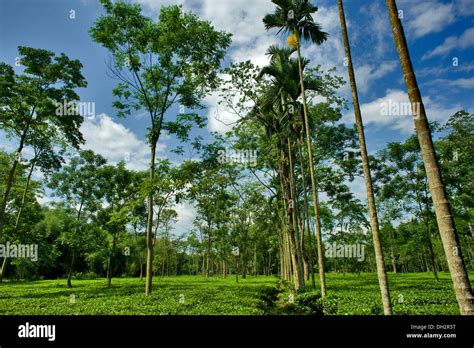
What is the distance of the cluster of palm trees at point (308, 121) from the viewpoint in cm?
595

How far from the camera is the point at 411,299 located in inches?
517

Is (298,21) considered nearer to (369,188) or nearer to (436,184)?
(369,188)

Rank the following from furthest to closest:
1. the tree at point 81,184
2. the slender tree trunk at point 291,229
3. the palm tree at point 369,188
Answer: the tree at point 81,184 → the slender tree trunk at point 291,229 → the palm tree at point 369,188

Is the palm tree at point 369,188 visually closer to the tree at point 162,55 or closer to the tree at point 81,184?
the tree at point 162,55

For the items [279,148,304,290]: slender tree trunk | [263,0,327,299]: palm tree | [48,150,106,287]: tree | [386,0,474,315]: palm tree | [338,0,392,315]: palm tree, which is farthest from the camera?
[48,150,106,287]: tree

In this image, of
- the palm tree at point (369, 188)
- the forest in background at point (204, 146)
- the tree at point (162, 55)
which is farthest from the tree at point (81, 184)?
the palm tree at point (369, 188)

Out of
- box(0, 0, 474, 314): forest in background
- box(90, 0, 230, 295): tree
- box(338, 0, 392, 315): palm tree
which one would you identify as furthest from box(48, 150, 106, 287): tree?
box(338, 0, 392, 315): palm tree

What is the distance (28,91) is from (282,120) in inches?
729

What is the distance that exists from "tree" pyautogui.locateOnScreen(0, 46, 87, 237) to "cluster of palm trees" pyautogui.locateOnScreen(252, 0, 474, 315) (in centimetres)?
1435

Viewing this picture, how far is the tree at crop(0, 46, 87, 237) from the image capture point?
21.1 meters

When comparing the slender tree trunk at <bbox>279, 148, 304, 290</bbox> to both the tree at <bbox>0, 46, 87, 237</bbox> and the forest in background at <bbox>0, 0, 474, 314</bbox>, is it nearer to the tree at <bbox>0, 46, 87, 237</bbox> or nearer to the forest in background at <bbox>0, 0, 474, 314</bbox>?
the forest in background at <bbox>0, 0, 474, 314</bbox>

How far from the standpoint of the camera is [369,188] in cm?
976
